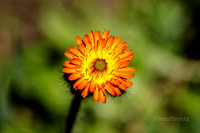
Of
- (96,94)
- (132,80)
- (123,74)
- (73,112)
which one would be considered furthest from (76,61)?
(132,80)

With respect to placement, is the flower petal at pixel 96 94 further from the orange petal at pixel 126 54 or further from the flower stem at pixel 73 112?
the orange petal at pixel 126 54

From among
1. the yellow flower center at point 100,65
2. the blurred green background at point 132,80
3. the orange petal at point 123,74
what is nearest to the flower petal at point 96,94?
the orange petal at point 123,74

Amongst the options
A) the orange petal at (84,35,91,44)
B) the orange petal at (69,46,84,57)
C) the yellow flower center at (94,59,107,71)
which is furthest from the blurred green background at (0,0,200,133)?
the orange petal at (84,35,91,44)

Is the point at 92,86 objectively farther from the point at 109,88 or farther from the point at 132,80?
the point at 132,80

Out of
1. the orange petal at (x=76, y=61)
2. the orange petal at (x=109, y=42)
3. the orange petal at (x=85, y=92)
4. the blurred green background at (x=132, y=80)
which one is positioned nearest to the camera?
the orange petal at (x=85, y=92)

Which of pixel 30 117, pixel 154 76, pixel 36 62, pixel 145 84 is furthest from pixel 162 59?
pixel 30 117

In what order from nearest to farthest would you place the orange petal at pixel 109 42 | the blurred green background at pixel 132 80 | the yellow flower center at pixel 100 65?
the orange petal at pixel 109 42 → the yellow flower center at pixel 100 65 → the blurred green background at pixel 132 80

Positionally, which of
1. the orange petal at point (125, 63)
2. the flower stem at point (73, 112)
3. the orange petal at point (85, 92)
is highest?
the orange petal at point (125, 63)

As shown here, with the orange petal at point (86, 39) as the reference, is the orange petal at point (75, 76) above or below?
below

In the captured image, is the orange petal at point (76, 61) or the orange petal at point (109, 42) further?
the orange petal at point (109, 42)
